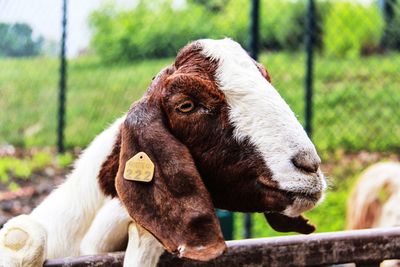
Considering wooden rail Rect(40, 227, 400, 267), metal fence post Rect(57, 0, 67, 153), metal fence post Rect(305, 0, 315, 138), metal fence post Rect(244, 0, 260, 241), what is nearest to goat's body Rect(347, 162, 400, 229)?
metal fence post Rect(244, 0, 260, 241)

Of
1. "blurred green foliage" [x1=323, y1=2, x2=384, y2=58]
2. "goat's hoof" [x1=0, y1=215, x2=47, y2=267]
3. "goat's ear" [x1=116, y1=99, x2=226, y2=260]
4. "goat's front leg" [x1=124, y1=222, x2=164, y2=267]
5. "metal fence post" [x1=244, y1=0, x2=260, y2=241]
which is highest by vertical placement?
"goat's ear" [x1=116, y1=99, x2=226, y2=260]

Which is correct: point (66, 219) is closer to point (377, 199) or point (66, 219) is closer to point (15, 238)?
point (15, 238)

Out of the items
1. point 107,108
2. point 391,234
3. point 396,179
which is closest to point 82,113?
point 107,108

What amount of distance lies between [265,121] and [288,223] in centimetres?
50

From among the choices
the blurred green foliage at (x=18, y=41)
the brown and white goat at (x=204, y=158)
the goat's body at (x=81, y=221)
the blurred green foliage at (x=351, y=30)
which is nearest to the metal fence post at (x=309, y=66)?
the blurred green foliage at (x=18, y=41)

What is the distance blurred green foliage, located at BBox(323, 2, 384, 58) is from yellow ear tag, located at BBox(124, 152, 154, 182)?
272 inches

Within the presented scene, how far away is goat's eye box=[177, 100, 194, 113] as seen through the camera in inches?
82.0

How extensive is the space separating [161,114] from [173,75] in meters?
0.11

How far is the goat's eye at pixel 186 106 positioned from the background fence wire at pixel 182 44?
524 centimetres

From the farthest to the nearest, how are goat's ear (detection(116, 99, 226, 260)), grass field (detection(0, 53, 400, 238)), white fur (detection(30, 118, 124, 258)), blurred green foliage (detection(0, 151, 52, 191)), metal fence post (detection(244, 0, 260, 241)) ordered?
grass field (detection(0, 53, 400, 238))
blurred green foliage (detection(0, 151, 52, 191))
metal fence post (detection(244, 0, 260, 241))
white fur (detection(30, 118, 124, 258))
goat's ear (detection(116, 99, 226, 260))

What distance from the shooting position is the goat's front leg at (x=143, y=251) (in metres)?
2.20

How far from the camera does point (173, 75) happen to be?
7.02 ft

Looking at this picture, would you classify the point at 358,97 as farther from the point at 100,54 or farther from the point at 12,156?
the point at 12,156

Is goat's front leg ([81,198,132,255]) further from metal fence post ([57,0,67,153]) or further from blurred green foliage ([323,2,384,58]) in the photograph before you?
blurred green foliage ([323,2,384,58])
